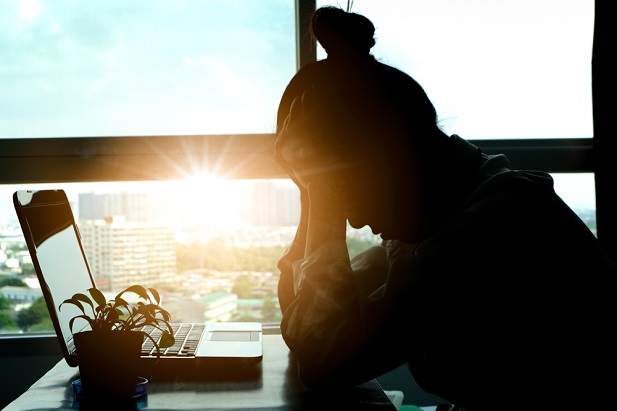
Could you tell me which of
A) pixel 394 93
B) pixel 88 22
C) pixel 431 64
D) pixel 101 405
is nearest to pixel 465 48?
pixel 431 64

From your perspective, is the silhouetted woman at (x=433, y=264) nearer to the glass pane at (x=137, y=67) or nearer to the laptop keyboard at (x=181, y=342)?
the laptop keyboard at (x=181, y=342)

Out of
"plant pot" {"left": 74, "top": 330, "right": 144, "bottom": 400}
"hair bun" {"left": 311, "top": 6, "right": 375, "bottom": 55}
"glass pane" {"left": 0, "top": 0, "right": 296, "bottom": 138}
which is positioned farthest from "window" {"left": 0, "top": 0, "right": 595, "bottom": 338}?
"plant pot" {"left": 74, "top": 330, "right": 144, "bottom": 400}

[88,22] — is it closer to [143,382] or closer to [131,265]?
[131,265]

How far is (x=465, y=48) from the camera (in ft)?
6.98

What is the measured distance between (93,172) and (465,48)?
1.40 metres

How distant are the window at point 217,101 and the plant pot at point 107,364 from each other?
1.01 meters

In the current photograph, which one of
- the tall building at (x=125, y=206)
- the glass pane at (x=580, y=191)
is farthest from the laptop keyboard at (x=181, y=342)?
the glass pane at (x=580, y=191)

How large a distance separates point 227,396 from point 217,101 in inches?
49.3

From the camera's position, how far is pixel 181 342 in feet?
4.33

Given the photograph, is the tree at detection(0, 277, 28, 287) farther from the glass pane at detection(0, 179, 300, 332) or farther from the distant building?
the glass pane at detection(0, 179, 300, 332)

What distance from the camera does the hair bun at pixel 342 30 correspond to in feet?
3.84

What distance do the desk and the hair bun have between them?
68 cm

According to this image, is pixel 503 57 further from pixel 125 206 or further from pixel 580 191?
pixel 125 206

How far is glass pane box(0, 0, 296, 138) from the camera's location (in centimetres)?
198
